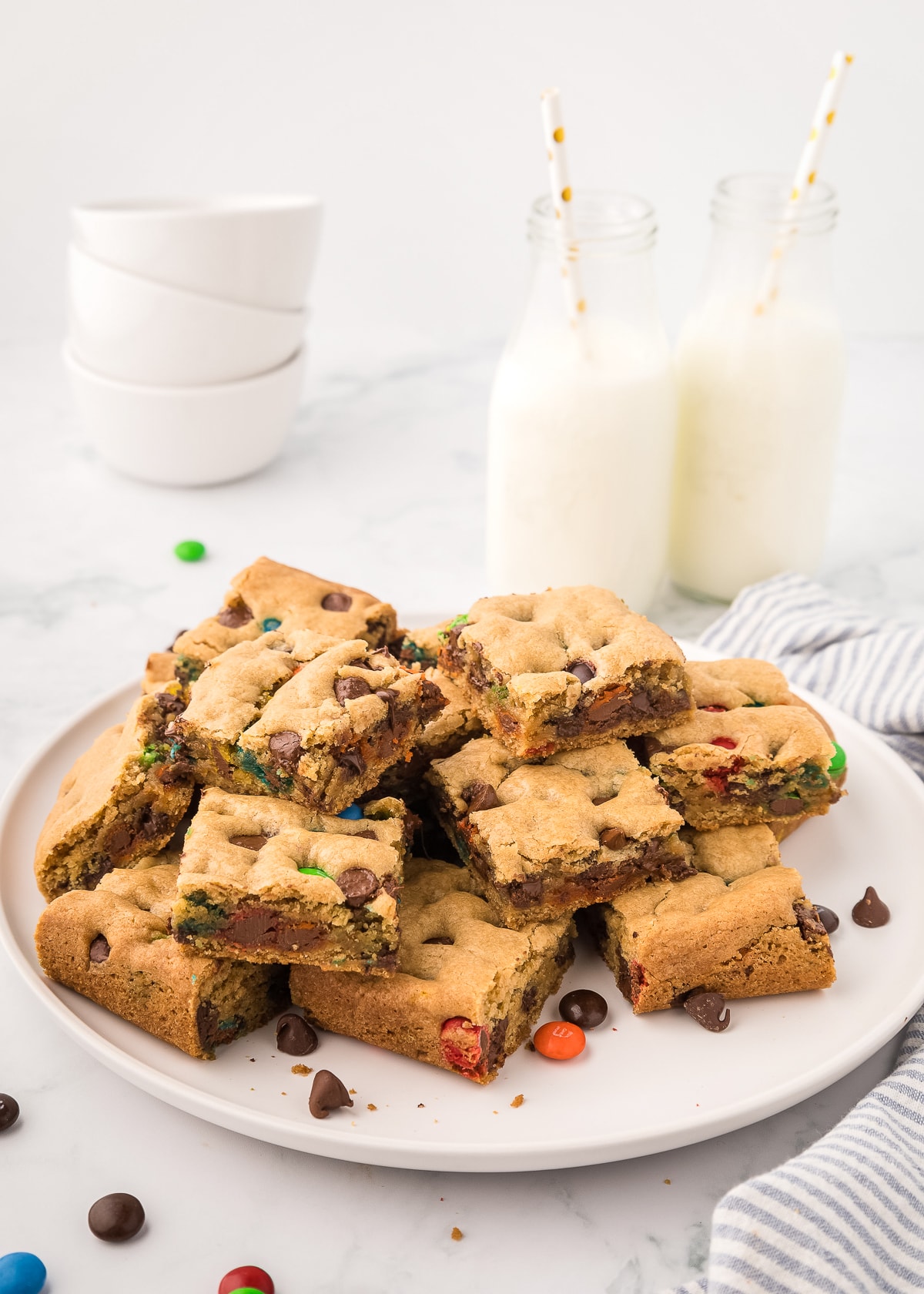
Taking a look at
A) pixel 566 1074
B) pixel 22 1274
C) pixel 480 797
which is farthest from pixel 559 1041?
pixel 22 1274

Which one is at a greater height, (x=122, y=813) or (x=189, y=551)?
(x=122, y=813)

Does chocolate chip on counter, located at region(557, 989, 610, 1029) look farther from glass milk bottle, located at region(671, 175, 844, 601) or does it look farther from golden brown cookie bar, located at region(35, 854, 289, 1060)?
glass milk bottle, located at region(671, 175, 844, 601)

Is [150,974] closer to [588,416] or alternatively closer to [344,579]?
[588,416]

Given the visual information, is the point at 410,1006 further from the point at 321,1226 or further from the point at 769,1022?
the point at 769,1022

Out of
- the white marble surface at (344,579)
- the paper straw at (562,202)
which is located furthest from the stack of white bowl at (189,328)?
the paper straw at (562,202)

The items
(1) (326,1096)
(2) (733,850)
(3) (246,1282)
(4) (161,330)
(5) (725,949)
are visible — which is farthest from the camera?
(4) (161,330)

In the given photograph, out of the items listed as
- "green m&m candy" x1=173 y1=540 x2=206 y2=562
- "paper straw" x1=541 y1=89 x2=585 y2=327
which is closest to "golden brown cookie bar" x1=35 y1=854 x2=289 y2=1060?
"paper straw" x1=541 y1=89 x2=585 y2=327
